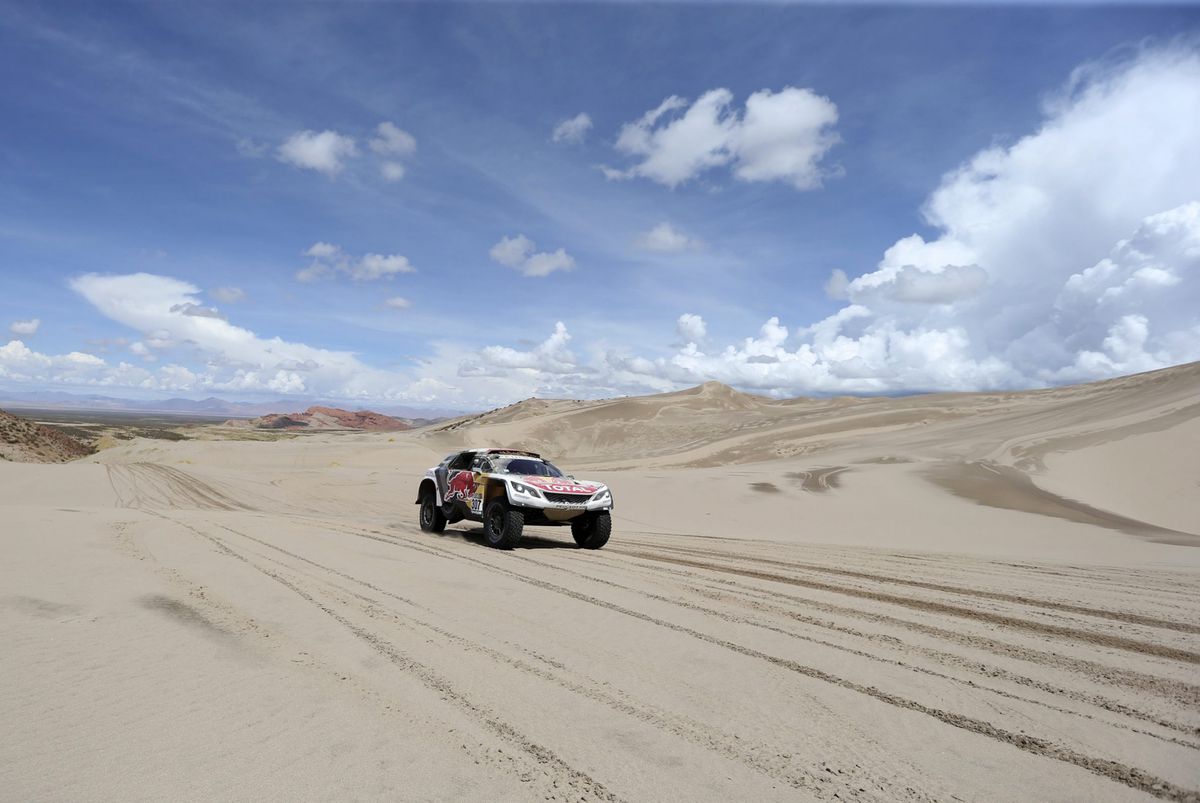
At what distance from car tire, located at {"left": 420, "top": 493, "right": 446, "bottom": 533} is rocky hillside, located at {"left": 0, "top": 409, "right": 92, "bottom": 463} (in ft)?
85.9

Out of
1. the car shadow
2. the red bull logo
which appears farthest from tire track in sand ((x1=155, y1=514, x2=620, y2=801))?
the red bull logo

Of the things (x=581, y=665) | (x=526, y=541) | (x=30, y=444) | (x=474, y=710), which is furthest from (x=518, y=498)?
(x=30, y=444)

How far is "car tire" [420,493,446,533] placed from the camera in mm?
12633

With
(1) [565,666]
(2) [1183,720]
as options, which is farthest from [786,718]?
(2) [1183,720]

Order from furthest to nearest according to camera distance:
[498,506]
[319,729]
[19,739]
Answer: [498,506] → [319,729] → [19,739]

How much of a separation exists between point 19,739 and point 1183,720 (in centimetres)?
629

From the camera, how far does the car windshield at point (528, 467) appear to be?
11539 millimetres

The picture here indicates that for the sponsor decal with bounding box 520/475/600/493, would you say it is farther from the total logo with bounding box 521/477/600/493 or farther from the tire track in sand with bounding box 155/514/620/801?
the tire track in sand with bounding box 155/514/620/801

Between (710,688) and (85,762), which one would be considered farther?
(710,688)

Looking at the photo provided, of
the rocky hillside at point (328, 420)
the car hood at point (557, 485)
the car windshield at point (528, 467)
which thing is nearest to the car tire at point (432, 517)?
the car windshield at point (528, 467)

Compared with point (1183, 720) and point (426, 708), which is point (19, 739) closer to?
point (426, 708)

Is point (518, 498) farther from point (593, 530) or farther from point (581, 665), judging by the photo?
point (581, 665)

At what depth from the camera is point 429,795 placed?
2.93 meters

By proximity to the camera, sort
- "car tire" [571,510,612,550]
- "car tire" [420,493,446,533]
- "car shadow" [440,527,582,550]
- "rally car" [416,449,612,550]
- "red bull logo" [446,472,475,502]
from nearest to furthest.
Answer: "rally car" [416,449,612,550] < "car tire" [571,510,612,550] < "car shadow" [440,527,582,550] < "red bull logo" [446,472,475,502] < "car tire" [420,493,446,533]
